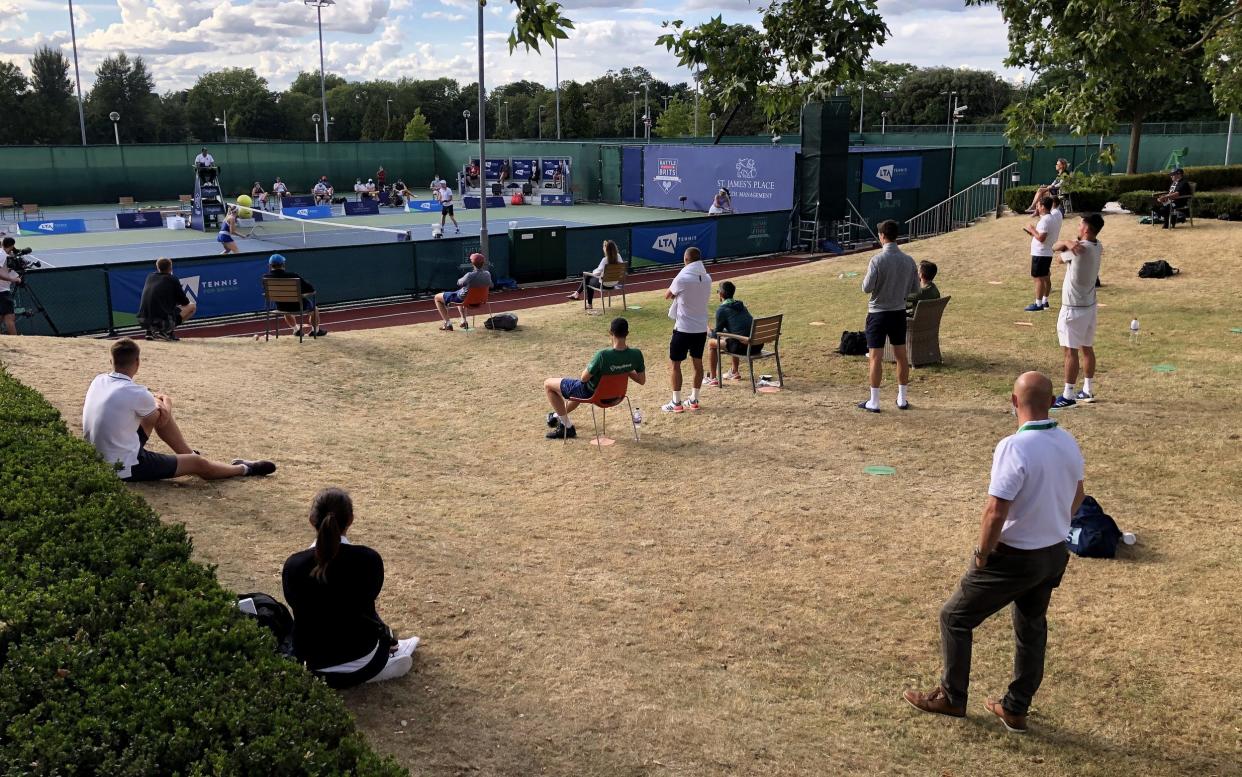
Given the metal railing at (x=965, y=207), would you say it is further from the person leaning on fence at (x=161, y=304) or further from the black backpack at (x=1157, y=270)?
the person leaning on fence at (x=161, y=304)

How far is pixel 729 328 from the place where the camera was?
13.0 m

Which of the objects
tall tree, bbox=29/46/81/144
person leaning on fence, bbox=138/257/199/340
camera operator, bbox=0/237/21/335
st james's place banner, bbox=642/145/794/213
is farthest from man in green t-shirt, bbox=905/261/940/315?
tall tree, bbox=29/46/81/144

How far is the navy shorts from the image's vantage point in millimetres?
10748

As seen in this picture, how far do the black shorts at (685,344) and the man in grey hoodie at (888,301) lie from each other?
77.0 inches

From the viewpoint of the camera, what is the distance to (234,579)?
6.32 meters

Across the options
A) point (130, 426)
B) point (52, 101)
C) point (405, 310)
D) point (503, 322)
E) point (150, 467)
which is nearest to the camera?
point (130, 426)

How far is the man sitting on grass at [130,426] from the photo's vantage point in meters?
7.51

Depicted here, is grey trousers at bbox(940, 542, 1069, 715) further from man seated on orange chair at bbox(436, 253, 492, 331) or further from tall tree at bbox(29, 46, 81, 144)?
tall tree at bbox(29, 46, 81, 144)

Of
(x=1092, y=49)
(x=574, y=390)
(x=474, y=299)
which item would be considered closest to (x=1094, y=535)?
(x=1092, y=49)

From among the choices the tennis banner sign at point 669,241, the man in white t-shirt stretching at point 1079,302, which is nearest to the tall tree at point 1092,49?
the man in white t-shirt stretching at point 1079,302

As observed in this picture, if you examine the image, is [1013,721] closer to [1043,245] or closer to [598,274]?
[1043,245]

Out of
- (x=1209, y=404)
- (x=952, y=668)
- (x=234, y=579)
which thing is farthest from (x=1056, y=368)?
(x=234, y=579)

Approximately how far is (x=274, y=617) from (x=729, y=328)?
852 cm

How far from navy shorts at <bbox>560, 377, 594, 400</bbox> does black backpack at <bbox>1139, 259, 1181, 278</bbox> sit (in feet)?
46.3
